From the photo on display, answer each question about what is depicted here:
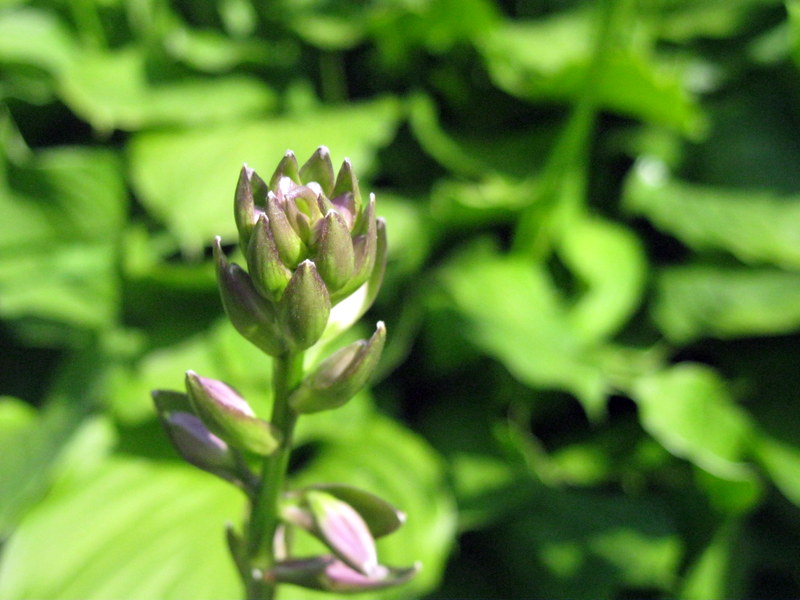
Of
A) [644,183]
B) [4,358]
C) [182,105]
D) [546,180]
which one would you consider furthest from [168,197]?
[644,183]

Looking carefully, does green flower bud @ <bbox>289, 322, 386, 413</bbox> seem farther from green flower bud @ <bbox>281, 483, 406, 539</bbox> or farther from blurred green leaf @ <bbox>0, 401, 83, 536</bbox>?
blurred green leaf @ <bbox>0, 401, 83, 536</bbox>

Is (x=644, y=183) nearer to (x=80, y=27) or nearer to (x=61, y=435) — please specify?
(x=61, y=435)

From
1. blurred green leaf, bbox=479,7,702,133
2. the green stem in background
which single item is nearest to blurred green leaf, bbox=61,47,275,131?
blurred green leaf, bbox=479,7,702,133

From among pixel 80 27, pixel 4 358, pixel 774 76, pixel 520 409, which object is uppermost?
pixel 80 27

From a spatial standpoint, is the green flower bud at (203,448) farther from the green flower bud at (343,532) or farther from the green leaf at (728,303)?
the green leaf at (728,303)

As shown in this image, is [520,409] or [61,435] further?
[520,409]

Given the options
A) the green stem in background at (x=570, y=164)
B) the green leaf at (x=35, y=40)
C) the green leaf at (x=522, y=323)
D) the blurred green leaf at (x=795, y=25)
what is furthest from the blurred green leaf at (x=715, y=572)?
the green leaf at (x=35, y=40)
